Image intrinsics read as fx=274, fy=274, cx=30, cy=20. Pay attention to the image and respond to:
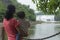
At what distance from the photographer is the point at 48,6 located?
10719 millimetres

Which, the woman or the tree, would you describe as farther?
the tree

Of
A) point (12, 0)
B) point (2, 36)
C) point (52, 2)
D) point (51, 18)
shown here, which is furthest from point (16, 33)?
point (51, 18)

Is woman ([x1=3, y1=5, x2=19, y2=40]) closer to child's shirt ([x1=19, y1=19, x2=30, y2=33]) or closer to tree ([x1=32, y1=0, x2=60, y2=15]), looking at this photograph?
child's shirt ([x1=19, y1=19, x2=30, y2=33])

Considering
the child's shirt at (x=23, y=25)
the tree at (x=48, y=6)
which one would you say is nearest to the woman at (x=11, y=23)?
the child's shirt at (x=23, y=25)

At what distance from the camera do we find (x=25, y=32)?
14.7 feet

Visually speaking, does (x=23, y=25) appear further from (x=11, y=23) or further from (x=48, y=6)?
(x=48, y=6)

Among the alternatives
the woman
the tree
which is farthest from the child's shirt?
the tree

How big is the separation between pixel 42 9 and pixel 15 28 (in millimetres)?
6792

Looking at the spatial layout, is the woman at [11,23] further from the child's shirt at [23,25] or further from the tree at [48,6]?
the tree at [48,6]

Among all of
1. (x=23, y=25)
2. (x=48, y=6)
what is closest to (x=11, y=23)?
(x=23, y=25)

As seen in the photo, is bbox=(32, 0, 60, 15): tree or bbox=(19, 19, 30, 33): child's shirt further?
bbox=(32, 0, 60, 15): tree

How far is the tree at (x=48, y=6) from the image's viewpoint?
410 inches

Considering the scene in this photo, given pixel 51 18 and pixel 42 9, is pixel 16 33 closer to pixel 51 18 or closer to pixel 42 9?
pixel 42 9

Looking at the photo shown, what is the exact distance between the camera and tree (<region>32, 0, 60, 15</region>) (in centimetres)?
1042
